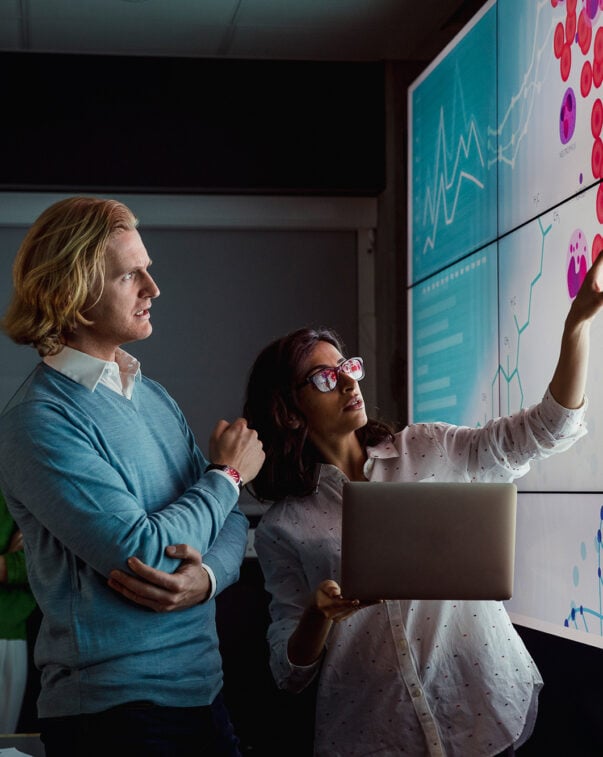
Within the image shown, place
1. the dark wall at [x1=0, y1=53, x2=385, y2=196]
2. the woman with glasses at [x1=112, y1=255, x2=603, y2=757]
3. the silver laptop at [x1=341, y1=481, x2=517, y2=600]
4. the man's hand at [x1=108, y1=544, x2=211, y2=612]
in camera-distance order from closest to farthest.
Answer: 1. the man's hand at [x1=108, y1=544, x2=211, y2=612]
2. the silver laptop at [x1=341, y1=481, x2=517, y2=600]
3. the woman with glasses at [x1=112, y1=255, x2=603, y2=757]
4. the dark wall at [x1=0, y1=53, x2=385, y2=196]

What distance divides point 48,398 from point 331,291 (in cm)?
341

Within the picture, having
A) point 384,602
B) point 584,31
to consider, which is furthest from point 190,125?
point 384,602

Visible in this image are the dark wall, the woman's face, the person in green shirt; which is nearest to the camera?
the woman's face

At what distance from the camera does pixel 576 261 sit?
2717 mm

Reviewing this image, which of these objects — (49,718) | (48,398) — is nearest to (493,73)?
(48,398)

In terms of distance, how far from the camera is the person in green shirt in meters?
3.72

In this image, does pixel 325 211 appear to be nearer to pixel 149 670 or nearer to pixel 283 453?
pixel 283 453

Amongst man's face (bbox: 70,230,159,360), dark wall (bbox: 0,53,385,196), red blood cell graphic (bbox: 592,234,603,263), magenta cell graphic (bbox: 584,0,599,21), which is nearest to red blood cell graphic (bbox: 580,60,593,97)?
magenta cell graphic (bbox: 584,0,599,21)

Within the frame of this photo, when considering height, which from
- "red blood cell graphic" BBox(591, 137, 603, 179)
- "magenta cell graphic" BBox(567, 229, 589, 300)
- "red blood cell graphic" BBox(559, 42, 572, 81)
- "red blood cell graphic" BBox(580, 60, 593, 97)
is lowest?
"magenta cell graphic" BBox(567, 229, 589, 300)

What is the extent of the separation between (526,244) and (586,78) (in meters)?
0.56

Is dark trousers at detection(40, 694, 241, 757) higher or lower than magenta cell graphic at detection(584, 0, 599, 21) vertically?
lower

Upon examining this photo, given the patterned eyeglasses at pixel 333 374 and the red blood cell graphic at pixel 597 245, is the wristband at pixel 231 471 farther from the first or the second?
the red blood cell graphic at pixel 597 245

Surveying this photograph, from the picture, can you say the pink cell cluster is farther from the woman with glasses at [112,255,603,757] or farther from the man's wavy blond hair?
the man's wavy blond hair

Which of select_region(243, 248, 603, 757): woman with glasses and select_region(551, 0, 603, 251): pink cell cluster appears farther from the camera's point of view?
select_region(551, 0, 603, 251): pink cell cluster
